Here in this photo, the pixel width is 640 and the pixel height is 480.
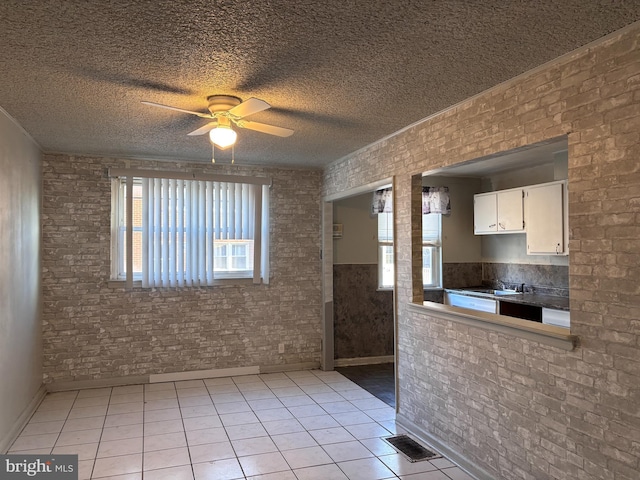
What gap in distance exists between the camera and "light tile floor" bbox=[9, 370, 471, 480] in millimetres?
3135

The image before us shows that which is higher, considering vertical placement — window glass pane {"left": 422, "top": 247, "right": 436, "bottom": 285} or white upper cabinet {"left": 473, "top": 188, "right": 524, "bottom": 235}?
white upper cabinet {"left": 473, "top": 188, "right": 524, "bottom": 235}

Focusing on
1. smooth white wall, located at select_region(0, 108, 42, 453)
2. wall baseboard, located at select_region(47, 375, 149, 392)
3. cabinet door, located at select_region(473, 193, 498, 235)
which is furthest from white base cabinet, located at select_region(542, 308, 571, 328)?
smooth white wall, located at select_region(0, 108, 42, 453)

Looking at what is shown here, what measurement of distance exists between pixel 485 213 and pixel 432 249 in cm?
89

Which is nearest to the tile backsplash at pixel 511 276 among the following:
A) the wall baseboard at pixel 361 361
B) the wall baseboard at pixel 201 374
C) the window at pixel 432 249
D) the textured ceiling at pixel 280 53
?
the window at pixel 432 249

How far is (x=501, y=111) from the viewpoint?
2807mm

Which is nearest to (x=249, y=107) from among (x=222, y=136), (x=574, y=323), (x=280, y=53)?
(x=222, y=136)

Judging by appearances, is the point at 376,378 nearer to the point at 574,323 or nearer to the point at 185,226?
the point at 185,226

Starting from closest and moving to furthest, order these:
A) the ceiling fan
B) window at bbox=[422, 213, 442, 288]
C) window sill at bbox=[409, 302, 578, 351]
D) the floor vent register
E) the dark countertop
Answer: window sill at bbox=[409, 302, 578, 351] → the ceiling fan → the floor vent register → the dark countertop → window at bbox=[422, 213, 442, 288]

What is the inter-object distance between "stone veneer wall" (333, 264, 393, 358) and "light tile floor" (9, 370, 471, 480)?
0.89m

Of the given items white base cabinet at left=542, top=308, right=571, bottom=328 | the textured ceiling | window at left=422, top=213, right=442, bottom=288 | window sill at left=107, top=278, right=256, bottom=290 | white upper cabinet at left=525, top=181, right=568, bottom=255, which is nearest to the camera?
the textured ceiling

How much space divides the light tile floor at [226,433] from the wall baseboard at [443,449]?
54 millimetres

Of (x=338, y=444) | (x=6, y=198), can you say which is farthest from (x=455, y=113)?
(x=6, y=198)

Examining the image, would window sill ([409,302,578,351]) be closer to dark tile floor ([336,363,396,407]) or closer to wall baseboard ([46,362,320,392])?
dark tile floor ([336,363,396,407])

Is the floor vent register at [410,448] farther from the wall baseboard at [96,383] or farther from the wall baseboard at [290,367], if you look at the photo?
the wall baseboard at [96,383]
